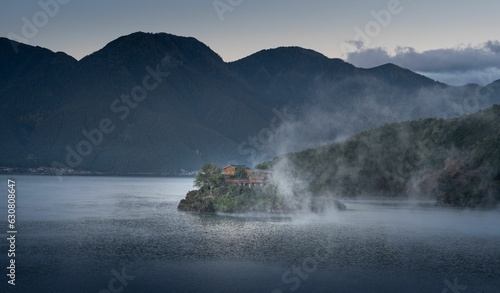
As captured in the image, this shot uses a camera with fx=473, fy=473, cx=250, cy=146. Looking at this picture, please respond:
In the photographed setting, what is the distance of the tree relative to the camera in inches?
6152

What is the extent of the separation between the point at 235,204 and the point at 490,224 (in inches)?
2971

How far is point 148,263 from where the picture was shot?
78500 millimetres

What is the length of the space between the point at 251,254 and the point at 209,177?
70.6m

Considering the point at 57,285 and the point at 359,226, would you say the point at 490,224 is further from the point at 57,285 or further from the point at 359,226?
the point at 57,285

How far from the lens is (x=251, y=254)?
87562 millimetres

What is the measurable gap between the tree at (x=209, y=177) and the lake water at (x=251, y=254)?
14285mm

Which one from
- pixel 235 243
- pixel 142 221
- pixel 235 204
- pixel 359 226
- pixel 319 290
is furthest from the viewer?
pixel 235 204

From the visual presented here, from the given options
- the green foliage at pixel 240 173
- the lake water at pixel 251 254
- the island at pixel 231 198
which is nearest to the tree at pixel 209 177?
the island at pixel 231 198

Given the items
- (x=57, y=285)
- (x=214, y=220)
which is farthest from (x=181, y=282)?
(x=214, y=220)

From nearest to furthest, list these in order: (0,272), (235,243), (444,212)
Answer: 1. (0,272)
2. (235,243)
3. (444,212)

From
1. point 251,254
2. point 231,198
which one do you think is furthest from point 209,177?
point 251,254

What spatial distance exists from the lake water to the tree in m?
14.3

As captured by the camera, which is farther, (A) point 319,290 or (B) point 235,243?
(B) point 235,243

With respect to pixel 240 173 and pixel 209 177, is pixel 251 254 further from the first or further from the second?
pixel 240 173
